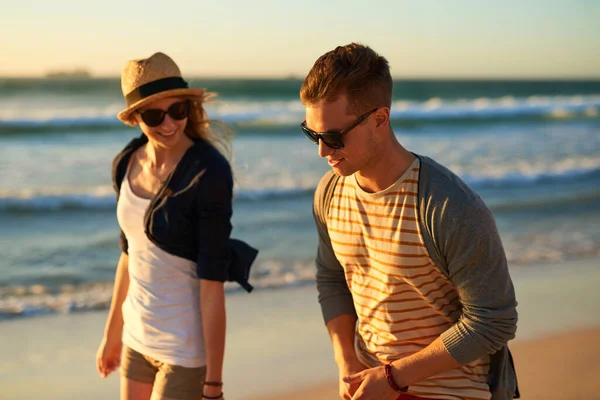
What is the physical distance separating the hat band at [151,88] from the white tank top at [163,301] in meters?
0.42

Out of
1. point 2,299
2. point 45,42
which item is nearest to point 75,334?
point 2,299

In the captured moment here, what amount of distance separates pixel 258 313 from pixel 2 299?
239 cm

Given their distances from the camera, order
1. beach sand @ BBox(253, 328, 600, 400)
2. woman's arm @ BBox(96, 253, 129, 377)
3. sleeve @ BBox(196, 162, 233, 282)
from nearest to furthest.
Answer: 1. sleeve @ BBox(196, 162, 233, 282)
2. woman's arm @ BBox(96, 253, 129, 377)
3. beach sand @ BBox(253, 328, 600, 400)

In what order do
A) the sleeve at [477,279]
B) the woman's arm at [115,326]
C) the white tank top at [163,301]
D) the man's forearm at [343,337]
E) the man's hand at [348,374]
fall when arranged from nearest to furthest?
the sleeve at [477,279] → the man's hand at [348,374] → the man's forearm at [343,337] → the white tank top at [163,301] → the woman's arm at [115,326]

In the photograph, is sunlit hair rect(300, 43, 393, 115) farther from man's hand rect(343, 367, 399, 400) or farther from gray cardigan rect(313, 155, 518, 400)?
man's hand rect(343, 367, 399, 400)

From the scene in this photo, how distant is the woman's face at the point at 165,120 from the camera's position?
3342mm

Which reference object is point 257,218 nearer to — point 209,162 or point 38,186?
point 38,186

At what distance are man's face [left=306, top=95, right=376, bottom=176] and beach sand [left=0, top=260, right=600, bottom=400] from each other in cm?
289

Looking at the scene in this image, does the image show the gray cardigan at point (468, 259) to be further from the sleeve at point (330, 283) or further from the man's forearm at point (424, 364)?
the sleeve at point (330, 283)

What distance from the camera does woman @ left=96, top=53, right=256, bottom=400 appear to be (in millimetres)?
3166

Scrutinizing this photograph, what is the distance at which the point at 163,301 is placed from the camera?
328cm

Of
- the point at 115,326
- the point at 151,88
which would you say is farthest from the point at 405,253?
the point at 115,326

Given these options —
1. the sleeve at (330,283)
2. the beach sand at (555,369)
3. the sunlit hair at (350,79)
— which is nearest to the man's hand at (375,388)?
the sleeve at (330,283)

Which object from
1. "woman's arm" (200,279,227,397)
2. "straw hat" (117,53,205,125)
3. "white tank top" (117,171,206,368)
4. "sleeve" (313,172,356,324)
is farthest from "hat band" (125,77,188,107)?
"sleeve" (313,172,356,324)
